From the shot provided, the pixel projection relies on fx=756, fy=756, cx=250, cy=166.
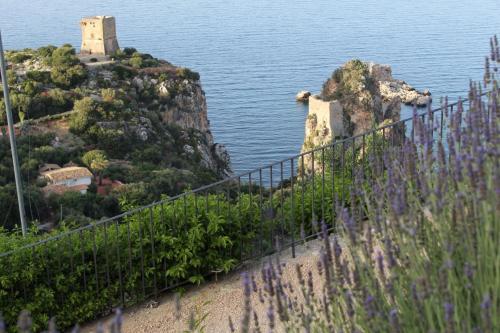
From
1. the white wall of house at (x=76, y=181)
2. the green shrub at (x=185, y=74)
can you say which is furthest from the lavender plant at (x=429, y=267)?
the green shrub at (x=185, y=74)

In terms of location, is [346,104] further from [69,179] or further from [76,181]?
[69,179]

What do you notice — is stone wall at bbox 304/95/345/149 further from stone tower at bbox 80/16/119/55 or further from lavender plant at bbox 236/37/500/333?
lavender plant at bbox 236/37/500/333

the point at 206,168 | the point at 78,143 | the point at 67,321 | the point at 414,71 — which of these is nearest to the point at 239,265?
the point at 67,321

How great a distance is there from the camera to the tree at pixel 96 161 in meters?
36.3

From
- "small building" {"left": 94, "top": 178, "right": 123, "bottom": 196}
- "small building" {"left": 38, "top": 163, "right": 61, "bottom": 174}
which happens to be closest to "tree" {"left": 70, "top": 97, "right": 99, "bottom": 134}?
"small building" {"left": 38, "top": 163, "right": 61, "bottom": 174}

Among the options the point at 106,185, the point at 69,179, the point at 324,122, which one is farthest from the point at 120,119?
the point at 324,122

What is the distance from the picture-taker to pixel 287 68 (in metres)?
93.9

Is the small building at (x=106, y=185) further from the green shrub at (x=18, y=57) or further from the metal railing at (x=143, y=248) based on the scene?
the metal railing at (x=143, y=248)

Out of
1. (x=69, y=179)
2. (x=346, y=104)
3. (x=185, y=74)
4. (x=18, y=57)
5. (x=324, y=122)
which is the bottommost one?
(x=324, y=122)

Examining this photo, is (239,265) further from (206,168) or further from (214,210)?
(206,168)

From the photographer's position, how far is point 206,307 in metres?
5.15

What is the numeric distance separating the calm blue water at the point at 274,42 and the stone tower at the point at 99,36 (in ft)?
40.4

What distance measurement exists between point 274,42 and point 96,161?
256 feet

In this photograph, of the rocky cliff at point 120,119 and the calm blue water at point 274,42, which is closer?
the rocky cliff at point 120,119
